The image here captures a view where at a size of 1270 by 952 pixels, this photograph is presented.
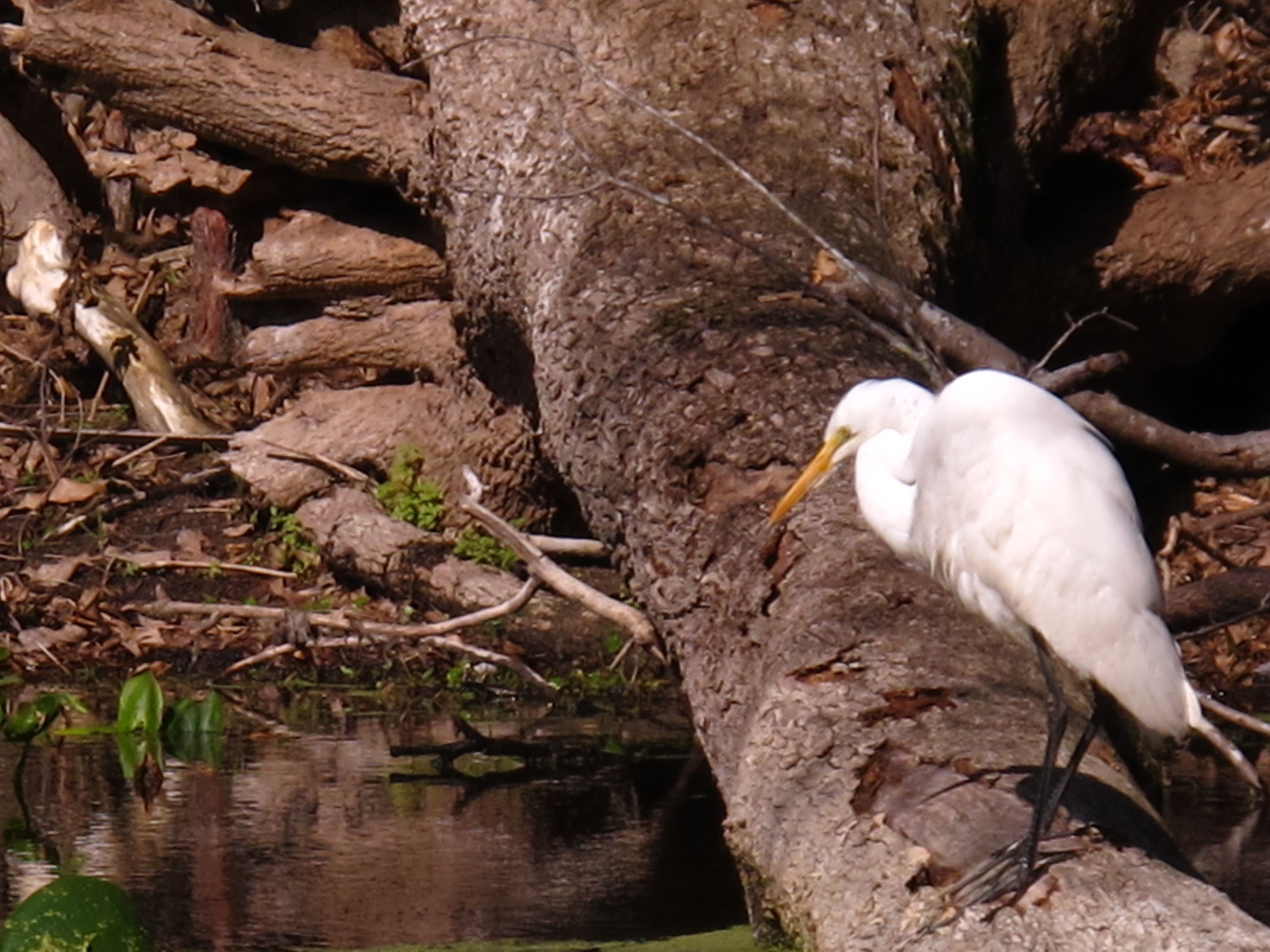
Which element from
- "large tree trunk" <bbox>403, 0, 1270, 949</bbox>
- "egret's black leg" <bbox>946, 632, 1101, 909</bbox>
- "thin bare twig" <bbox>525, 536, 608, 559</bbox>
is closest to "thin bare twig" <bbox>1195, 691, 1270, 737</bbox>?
"large tree trunk" <bbox>403, 0, 1270, 949</bbox>

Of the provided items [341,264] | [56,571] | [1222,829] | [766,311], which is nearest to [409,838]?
[766,311]

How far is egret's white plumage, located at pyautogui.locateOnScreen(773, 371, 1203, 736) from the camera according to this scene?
3250 mm

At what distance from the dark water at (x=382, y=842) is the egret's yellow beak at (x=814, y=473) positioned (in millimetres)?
889

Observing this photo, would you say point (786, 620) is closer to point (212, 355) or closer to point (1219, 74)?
point (212, 355)

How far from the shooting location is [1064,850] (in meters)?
3.20

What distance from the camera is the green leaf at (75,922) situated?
3.41 metres

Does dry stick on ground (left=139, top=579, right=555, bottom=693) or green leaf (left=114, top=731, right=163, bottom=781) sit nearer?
green leaf (left=114, top=731, right=163, bottom=781)

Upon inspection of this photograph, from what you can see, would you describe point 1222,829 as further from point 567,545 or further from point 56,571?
point 56,571

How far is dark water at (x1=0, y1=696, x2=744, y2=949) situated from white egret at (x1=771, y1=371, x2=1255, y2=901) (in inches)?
43.4

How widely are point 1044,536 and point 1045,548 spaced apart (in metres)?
0.02

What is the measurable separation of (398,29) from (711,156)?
9.37 ft

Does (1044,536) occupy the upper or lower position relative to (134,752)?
upper

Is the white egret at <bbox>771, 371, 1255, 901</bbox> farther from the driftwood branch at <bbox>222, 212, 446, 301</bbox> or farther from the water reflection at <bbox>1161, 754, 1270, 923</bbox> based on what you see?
the driftwood branch at <bbox>222, 212, 446, 301</bbox>

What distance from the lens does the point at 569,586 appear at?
5.65 metres
